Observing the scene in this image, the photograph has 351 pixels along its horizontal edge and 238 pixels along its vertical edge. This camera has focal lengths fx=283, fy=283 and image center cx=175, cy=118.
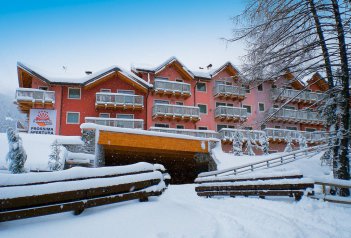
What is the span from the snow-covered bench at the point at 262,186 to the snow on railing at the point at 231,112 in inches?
714

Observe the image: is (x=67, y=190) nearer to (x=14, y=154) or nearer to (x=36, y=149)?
(x=14, y=154)

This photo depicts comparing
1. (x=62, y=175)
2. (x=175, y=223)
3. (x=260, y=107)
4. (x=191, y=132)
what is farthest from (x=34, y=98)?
(x=260, y=107)

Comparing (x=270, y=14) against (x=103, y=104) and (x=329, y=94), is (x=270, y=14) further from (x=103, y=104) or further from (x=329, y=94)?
(x=103, y=104)

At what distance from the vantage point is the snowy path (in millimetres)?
4320

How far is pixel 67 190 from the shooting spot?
16.2 feet

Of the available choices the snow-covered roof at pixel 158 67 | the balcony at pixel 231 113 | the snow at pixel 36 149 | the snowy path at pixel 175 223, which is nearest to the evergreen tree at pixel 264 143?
the balcony at pixel 231 113

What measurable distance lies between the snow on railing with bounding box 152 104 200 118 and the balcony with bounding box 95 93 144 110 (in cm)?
161

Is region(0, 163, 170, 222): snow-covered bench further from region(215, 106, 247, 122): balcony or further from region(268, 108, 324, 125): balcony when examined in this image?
region(268, 108, 324, 125): balcony

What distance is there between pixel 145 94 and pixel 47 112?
9.79m

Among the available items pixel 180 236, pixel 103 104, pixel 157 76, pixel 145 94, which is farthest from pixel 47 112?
pixel 180 236

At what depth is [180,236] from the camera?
14.7 ft

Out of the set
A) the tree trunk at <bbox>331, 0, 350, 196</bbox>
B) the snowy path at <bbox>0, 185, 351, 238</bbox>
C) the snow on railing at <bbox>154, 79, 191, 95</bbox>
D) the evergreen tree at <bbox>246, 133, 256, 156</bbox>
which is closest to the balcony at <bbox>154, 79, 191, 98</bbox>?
the snow on railing at <bbox>154, 79, 191, 95</bbox>

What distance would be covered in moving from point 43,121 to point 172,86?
42.8 ft

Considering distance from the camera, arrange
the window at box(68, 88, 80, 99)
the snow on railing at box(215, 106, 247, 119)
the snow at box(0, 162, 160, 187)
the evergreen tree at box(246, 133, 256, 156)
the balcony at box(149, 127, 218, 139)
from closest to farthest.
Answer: the snow at box(0, 162, 160, 187), the balcony at box(149, 127, 218, 139), the evergreen tree at box(246, 133, 256, 156), the window at box(68, 88, 80, 99), the snow on railing at box(215, 106, 247, 119)
